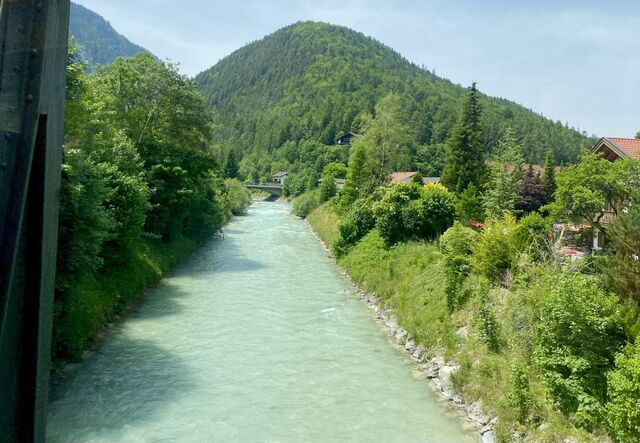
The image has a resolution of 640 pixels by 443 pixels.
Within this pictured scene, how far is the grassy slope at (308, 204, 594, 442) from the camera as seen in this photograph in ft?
32.2

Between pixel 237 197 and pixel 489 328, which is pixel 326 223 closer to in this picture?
pixel 237 197

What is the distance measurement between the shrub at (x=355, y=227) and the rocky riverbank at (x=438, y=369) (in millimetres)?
9888

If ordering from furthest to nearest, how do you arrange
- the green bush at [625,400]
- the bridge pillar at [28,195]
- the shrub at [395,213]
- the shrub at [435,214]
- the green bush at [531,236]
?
1. the shrub at [395,213]
2. the shrub at [435,214]
3. the green bush at [531,236]
4. the green bush at [625,400]
5. the bridge pillar at [28,195]

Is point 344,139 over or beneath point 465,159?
over

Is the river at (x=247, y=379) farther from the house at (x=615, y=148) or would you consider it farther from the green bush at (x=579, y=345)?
the house at (x=615, y=148)

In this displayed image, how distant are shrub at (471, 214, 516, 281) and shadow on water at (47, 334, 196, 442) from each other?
30.0 ft

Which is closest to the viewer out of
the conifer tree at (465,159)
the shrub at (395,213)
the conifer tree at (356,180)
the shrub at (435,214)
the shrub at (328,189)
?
the shrub at (435,214)

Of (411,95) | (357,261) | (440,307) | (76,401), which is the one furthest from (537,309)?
(411,95)

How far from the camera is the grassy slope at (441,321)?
386 inches

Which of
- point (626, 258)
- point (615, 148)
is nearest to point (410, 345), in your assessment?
point (626, 258)

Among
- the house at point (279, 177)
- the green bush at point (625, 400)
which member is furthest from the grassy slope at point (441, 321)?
the house at point (279, 177)

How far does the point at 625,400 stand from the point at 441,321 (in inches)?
316

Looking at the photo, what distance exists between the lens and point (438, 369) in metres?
13.5

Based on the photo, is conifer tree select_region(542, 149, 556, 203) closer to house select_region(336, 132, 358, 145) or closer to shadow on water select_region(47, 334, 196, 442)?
shadow on water select_region(47, 334, 196, 442)
